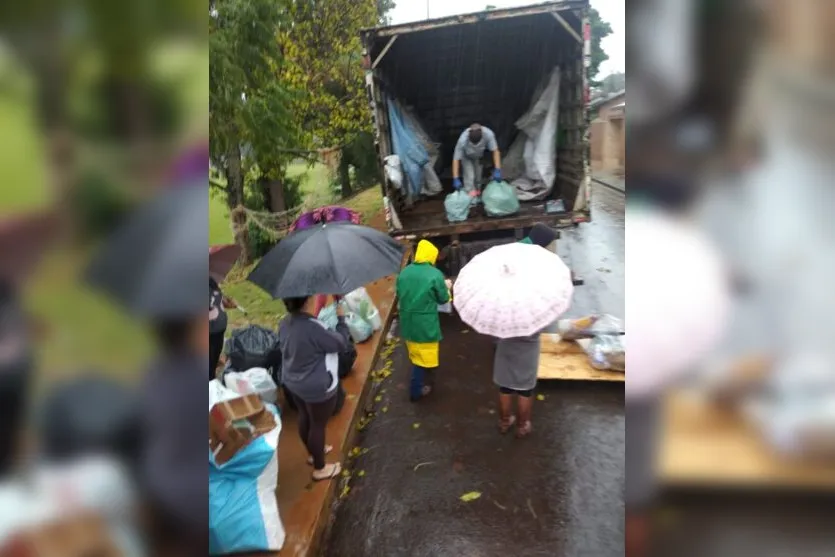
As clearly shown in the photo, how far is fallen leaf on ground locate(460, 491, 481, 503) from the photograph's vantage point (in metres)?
3.34

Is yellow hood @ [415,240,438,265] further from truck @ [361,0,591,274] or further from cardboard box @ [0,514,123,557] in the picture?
cardboard box @ [0,514,123,557]

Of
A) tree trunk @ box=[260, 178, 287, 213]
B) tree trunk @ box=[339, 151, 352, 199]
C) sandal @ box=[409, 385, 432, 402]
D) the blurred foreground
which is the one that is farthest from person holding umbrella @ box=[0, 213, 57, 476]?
tree trunk @ box=[339, 151, 352, 199]

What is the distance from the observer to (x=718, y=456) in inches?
24.7

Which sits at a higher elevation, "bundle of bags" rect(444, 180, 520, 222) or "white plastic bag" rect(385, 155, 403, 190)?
"white plastic bag" rect(385, 155, 403, 190)

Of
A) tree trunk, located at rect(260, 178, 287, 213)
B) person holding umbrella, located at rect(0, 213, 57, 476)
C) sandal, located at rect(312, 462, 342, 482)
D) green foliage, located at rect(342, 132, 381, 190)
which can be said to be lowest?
sandal, located at rect(312, 462, 342, 482)

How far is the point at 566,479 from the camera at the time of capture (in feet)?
11.2

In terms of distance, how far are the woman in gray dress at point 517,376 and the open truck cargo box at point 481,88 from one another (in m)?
2.94

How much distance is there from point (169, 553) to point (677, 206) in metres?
0.81

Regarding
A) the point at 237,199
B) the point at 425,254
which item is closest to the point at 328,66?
the point at 237,199

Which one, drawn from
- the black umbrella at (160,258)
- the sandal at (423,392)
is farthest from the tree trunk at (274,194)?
the black umbrella at (160,258)

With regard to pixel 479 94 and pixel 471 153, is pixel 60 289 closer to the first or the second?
pixel 471 153

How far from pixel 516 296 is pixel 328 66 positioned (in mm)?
8535

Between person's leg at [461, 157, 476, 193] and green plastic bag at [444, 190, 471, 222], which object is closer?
green plastic bag at [444, 190, 471, 222]

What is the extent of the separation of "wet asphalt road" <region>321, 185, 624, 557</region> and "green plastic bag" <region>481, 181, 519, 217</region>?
2.37m
